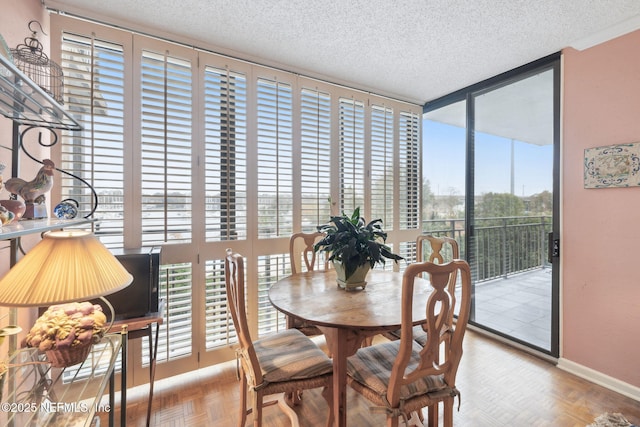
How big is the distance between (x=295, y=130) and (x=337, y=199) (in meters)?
0.81

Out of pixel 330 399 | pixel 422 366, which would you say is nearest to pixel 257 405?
pixel 330 399

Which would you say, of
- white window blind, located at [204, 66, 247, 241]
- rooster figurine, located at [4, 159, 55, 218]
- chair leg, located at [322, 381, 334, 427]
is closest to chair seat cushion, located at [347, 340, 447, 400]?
chair leg, located at [322, 381, 334, 427]

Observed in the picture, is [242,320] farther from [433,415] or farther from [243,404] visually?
[433,415]

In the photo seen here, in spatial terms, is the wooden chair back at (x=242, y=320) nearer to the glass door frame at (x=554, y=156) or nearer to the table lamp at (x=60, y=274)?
the table lamp at (x=60, y=274)

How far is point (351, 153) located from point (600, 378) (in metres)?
2.76

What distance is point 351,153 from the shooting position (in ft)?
9.83

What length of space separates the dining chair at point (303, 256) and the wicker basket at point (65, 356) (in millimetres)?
1270

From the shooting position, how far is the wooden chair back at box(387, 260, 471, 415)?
118 cm

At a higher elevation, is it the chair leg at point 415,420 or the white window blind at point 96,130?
the white window blind at point 96,130

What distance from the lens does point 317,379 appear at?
1.50 m

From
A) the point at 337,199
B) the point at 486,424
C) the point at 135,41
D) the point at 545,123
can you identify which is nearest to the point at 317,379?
the point at 486,424

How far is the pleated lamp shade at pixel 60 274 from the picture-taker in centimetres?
85

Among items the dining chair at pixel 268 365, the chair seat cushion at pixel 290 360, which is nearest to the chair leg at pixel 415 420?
the dining chair at pixel 268 365

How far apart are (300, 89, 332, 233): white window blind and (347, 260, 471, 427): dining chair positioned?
155 cm
